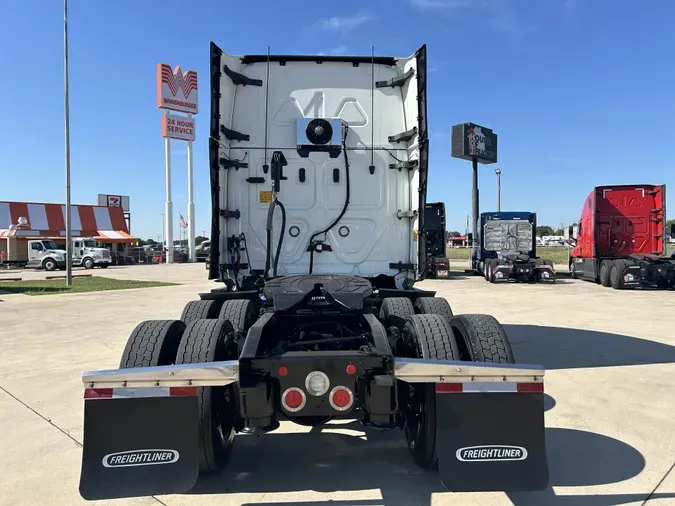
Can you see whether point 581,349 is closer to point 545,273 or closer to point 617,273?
point 617,273

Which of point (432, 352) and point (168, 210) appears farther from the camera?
point (168, 210)

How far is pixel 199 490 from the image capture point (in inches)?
130

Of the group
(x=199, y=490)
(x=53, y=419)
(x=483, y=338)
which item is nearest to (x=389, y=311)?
(x=483, y=338)

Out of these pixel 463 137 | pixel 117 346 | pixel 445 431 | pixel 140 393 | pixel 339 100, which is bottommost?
pixel 117 346

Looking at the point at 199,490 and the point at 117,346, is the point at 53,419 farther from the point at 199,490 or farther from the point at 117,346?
the point at 117,346

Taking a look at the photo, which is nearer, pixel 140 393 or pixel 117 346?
pixel 140 393

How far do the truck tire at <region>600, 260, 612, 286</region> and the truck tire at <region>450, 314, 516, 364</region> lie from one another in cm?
1696

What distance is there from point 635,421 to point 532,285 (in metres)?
16.0

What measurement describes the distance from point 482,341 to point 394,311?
53.3 inches

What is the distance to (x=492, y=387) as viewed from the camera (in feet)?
9.38

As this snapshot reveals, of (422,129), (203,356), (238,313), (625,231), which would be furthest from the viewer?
(625,231)

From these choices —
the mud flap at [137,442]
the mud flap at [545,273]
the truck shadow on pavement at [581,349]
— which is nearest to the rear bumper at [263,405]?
the mud flap at [137,442]

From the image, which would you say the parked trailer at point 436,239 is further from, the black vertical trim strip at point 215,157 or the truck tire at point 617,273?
the black vertical trim strip at point 215,157

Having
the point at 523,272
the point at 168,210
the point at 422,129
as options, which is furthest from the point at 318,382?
the point at 168,210
